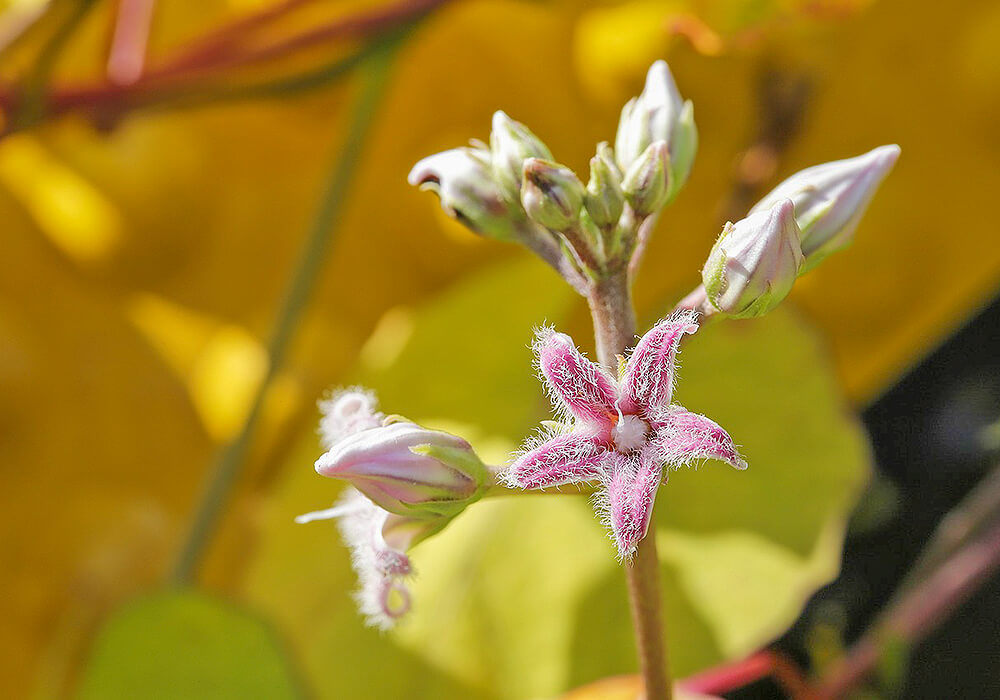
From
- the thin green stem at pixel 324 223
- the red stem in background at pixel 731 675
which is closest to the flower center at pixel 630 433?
the red stem in background at pixel 731 675

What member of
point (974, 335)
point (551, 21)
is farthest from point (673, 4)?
point (974, 335)

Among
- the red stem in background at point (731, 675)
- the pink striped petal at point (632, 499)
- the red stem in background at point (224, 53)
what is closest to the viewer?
the pink striped petal at point (632, 499)

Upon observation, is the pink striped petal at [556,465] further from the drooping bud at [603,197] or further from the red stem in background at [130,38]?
the red stem in background at [130,38]

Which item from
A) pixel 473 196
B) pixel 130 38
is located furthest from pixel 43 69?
pixel 473 196

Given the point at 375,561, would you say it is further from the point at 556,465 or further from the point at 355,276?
the point at 355,276

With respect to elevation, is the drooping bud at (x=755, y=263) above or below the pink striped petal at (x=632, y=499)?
above

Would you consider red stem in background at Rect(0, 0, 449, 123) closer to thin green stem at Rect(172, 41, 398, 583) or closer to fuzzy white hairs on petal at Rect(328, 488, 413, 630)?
thin green stem at Rect(172, 41, 398, 583)

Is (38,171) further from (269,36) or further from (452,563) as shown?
(452,563)
